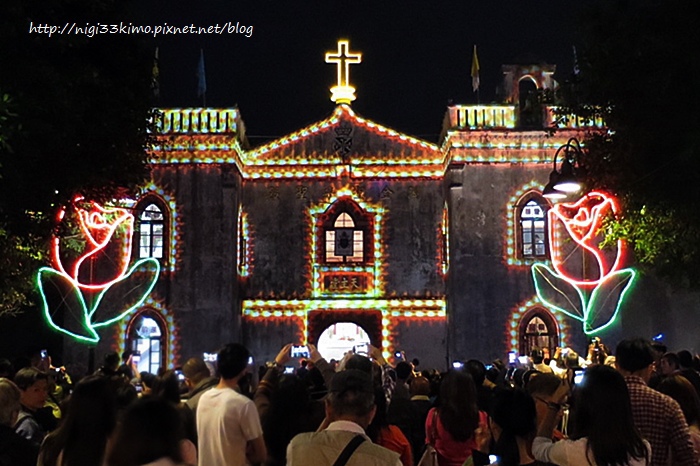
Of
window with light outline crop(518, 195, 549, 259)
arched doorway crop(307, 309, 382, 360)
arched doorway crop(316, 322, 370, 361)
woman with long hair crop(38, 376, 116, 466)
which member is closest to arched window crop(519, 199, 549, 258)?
window with light outline crop(518, 195, 549, 259)

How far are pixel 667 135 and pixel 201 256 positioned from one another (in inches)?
560

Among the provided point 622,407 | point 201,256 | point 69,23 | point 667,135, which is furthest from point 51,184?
point 201,256

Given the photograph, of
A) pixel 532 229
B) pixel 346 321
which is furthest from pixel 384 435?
pixel 346 321

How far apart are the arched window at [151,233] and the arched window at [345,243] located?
4.74 meters

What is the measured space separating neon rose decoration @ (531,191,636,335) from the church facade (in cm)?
29

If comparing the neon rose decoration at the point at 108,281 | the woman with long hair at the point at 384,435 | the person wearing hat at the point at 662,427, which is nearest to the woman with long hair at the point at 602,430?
the person wearing hat at the point at 662,427

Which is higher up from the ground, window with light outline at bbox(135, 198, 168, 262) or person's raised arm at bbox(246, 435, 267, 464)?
window with light outline at bbox(135, 198, 168, 262)

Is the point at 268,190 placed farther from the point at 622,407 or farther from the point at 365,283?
the point at 622,407

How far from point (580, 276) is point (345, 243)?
6.64 meters

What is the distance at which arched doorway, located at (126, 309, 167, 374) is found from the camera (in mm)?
26078

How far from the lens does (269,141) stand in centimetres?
2850

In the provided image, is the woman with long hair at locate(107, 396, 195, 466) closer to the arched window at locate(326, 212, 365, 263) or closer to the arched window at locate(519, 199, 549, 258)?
the arched window at locate(519, 199, 549, 258)

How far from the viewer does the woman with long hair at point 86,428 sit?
482 cm

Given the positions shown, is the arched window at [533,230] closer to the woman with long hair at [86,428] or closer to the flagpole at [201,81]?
the flagpole at [201,81]
